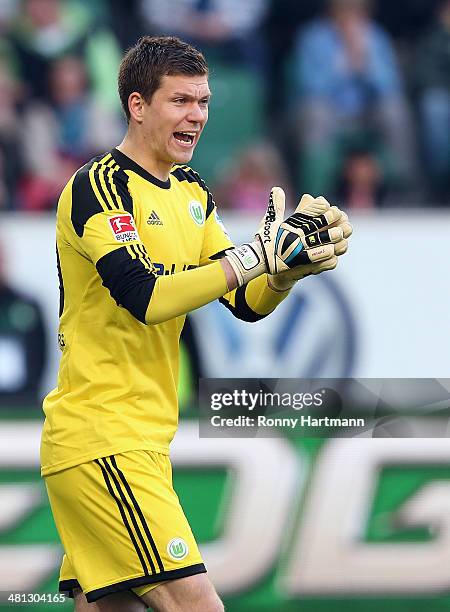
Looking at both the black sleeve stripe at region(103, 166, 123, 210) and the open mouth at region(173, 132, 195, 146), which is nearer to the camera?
the black sleeve stripe at region(103, 166, 123, 210)

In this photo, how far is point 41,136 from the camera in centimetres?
507

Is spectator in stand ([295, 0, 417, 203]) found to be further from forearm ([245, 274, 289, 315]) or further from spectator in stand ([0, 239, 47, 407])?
forearm ([245, 274, 289, 315])

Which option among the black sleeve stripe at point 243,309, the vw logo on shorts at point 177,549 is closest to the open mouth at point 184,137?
the black sleeve stripe at point 243,309

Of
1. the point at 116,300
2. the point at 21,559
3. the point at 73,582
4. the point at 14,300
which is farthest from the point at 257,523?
the point at 116,300

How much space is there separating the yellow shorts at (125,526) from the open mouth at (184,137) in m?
0.86

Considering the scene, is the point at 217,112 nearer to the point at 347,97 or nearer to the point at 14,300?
the point at 347,97

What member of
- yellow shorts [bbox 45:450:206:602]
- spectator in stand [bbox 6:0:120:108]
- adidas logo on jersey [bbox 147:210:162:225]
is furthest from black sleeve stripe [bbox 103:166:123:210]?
spectator in stand [bbox 6:0:120:108]

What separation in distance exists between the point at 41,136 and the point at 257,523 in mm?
1861

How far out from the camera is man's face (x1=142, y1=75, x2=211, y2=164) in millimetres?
3303

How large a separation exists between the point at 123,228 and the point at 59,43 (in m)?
2.17

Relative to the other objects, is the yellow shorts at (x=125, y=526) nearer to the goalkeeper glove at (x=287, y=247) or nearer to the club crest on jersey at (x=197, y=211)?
the goalkeeper glove at (x=287, y=247)

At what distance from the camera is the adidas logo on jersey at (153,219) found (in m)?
3.29

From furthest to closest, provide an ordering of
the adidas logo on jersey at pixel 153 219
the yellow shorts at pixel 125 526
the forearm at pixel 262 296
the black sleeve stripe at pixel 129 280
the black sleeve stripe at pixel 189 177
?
the black sleeve stripe at pixel 189 177 → the forearm at pixel 262 296 → the adidas logo on jersey at pixel 153 219 → the yellow shorts at pixel 125 526 → the black sleeve stripe at pixel 129 280

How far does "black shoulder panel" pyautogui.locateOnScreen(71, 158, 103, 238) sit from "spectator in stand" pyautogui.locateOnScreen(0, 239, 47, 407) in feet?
5.88
